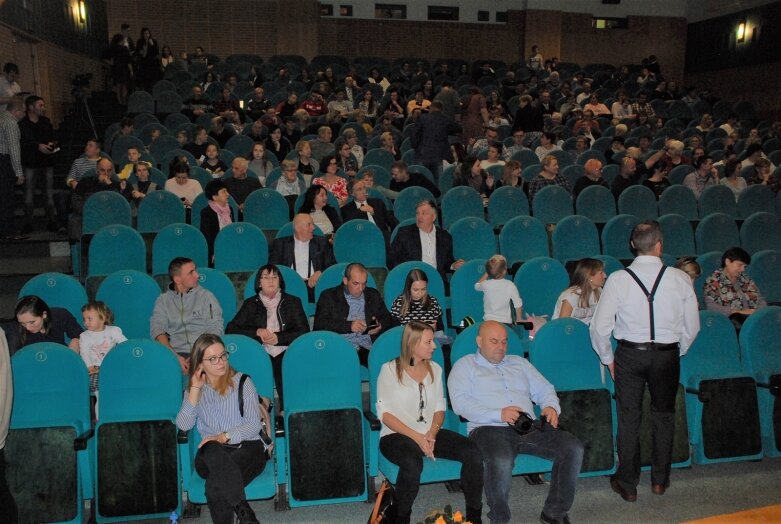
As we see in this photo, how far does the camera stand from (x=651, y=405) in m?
4.00

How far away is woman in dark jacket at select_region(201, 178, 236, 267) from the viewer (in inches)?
249

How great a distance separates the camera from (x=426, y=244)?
19.7 feet

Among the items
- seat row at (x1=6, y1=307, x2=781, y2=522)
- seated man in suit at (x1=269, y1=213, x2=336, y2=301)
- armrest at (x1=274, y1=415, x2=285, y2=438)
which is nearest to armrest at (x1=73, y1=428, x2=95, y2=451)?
seat row at (x1=6, y1=307, x2=781, y2=522)

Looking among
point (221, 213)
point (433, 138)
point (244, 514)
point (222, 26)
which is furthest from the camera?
point (222, 26)

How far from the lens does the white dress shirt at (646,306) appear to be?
3.85 meters

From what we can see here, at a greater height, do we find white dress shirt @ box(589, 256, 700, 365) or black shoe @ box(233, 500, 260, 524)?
white dress shirt @ box(589, 256, 700, 365)

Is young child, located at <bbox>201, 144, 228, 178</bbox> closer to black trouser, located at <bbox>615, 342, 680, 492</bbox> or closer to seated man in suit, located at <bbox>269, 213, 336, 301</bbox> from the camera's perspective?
seated man in suit, located at <bbox>269, 213, 336, 301</bbox>

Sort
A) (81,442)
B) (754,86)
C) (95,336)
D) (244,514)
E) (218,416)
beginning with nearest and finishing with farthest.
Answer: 1. (244,514)
2. (81,442)
3. (218,416)
4. (95,336)
5. (754,86)

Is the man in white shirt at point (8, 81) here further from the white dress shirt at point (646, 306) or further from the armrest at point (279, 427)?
the white dress shirt at point (646, 306)

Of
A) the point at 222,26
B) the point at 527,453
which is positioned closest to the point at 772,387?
the point at 527,453

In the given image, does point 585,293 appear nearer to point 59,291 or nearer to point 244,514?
point 244,514

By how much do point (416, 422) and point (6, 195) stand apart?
4.90 meters

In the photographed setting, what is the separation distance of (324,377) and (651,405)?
185 cm

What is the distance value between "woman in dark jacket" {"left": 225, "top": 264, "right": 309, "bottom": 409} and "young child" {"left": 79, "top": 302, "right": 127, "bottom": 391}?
2.41 ft
